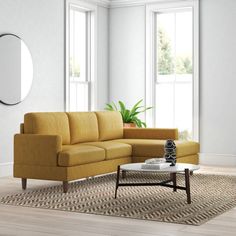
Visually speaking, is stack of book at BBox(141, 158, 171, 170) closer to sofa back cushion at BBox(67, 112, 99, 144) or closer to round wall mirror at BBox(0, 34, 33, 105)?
sofa back cushion at BBox(67, 112, 99, 144)

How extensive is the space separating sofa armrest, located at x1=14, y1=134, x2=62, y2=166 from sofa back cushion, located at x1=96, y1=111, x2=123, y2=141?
60.1 inches

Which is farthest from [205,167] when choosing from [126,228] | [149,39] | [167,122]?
[126,228]

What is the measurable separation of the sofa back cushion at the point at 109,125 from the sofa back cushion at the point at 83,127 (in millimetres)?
132

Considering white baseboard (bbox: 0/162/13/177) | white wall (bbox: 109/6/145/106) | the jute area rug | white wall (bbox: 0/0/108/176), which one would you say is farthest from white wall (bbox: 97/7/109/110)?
the jute area rug

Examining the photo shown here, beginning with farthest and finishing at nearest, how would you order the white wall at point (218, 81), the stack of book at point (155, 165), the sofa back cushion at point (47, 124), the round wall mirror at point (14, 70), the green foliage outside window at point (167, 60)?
the green foliage outside window at point (167, 60) < the white wall at point (218, 81) < the round wall mirror at point (14, 70) < the sofa back cushion at point (47, 124) < the stack of book at point (155, 165)

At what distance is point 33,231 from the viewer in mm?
4215

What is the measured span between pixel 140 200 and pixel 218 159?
140 inches

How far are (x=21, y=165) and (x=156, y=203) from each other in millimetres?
1827

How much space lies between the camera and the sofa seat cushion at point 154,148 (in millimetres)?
7121

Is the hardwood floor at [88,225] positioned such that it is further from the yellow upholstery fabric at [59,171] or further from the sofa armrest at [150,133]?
the sofa armrest at [150,133]

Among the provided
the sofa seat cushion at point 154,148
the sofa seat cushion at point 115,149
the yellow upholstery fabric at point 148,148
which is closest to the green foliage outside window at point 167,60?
the sofa seat cushion at point 154,148

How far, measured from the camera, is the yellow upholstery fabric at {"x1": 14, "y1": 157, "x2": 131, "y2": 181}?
6.07 m

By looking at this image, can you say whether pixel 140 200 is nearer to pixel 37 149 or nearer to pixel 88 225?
pixel 88 225

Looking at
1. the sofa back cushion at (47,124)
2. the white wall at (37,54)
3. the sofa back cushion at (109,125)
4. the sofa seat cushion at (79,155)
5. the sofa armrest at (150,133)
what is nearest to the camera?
the sofa seat cushion at (79,155)
